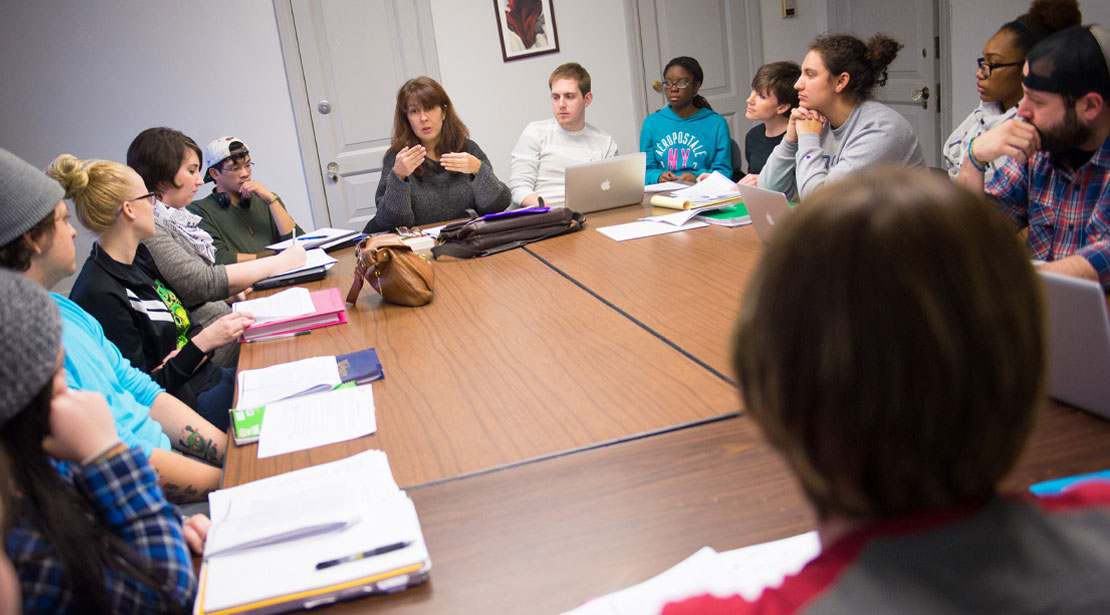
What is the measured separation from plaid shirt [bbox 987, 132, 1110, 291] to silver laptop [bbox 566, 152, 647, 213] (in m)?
1.47

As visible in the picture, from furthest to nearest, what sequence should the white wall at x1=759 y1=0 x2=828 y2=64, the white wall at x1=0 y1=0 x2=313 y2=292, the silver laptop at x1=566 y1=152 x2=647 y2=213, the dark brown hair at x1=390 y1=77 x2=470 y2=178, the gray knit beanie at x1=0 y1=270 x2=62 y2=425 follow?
1. the white wall at x1=759 y1=0 x2=828 y2=64
2. the white wall at x1=0 y1=0 x2=313 y2=292
3. the dark brown hair at x1=390 y1=77 x2=470 y2=178
4. the silver laptop at x1=566 y1=152 x2=647 y2=213
5. the gray knit beanie at x1=0 y1=270 x2=62 y2=425

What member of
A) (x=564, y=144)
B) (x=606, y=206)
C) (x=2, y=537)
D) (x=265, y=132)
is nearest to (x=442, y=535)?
(x=2, y=537)

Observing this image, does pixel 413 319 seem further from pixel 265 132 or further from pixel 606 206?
pixel 265 132

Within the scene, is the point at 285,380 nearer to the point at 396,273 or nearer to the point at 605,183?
the point at 396,273

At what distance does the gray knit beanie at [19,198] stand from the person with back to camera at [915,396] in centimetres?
147

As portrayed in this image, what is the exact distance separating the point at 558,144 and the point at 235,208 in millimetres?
1578

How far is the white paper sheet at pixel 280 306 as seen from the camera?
2379 millimetres

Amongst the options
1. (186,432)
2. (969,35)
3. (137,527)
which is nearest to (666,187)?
(969,35)

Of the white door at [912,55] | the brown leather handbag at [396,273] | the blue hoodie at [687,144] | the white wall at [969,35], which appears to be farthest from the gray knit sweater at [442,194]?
the white wall at [969,35]

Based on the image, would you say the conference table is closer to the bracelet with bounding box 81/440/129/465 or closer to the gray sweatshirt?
the bracelet with bounding box 81/440/129/465

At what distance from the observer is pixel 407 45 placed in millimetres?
5055

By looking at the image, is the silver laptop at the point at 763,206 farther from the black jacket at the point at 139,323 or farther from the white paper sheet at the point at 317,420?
the black jacket at the point at 139,323

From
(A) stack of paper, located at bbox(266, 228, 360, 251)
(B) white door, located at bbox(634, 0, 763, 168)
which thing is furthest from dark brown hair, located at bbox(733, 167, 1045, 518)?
(B) white door, located at bbox(634, 0, 763, 168)

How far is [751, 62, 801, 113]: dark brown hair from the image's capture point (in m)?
3.93
